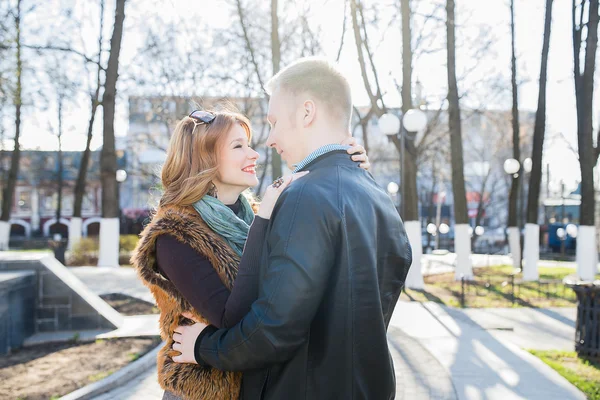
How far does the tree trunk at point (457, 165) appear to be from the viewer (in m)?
15.1

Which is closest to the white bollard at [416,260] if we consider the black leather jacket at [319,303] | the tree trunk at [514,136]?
the tree trunk at [514,136]

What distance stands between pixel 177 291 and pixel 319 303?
0.72 meters

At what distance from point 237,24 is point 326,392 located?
20.0 metres

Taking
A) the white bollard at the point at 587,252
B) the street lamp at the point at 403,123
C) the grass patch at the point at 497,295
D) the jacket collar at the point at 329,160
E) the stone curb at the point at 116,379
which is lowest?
the grass patch at the point at 497,295

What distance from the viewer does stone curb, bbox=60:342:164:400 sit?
4840mm

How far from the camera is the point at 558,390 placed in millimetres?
5297

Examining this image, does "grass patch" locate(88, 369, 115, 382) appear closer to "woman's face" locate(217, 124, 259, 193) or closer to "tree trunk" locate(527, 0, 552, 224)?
"woman's face" locate(217, 124, 259, 193)

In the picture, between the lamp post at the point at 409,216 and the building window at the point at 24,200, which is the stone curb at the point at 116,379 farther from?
the building window at the point at 24,200

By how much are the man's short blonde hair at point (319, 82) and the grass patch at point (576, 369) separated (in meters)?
4.68

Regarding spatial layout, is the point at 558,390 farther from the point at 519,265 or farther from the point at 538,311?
the point at 519,265

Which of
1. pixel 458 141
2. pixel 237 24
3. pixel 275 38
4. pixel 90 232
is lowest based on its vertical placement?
pixel 90 232

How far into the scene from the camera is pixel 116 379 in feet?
17.4

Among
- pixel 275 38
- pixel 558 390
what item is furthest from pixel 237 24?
pixel 558 390

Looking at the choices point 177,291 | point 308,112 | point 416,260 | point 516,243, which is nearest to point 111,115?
point 416,260
